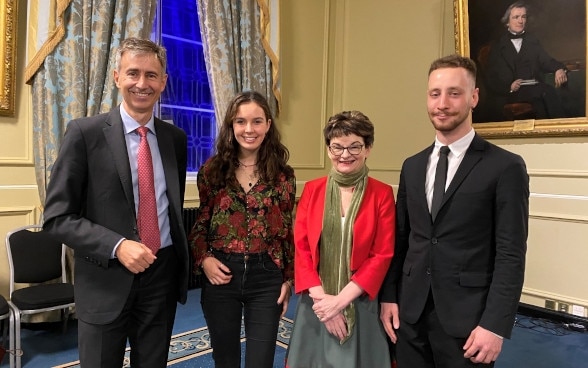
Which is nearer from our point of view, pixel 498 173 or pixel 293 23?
pixel 498 173

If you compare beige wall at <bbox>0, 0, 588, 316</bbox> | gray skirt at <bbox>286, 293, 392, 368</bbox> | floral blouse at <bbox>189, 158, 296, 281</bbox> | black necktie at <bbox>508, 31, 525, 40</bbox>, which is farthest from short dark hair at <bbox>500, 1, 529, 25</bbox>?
gray skirt at <bbox>286, 293, 392, 368</bbox>

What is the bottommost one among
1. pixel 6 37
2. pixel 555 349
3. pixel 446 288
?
pixel 555 349

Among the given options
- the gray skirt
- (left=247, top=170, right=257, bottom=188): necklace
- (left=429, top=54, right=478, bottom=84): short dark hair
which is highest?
(left=429, top=54, right=478, bottom=84): short dark hair

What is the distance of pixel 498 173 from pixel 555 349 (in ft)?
7.86

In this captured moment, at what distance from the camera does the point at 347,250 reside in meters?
1.65

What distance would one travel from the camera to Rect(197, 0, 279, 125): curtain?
4.10 meters

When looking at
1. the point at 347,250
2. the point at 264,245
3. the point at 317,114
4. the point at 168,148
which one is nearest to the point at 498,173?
the point at 347,250

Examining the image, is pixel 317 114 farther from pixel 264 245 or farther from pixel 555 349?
pixel 264 245

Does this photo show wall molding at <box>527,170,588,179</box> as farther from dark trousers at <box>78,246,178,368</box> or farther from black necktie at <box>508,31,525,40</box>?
dark trousers at <box>78,246,178,368</box>

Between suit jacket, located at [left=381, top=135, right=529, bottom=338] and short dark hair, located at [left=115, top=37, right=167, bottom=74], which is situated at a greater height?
short dark hair, located at [left=115, top=37, right=167, bottom=74]

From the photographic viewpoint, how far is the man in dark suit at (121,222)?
1.37 meters

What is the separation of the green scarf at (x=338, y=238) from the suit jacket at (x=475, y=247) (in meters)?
0.22

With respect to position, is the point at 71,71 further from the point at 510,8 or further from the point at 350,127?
the point at 510,8

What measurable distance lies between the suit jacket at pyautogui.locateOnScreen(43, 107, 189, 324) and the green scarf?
663 mm
